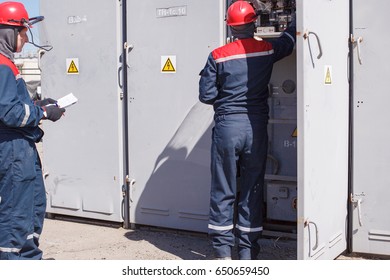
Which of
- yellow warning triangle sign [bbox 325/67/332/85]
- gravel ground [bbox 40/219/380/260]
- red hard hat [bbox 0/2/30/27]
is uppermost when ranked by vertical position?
red hard hat [bbox 0/2/30/27]

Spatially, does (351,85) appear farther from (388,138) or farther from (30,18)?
(30,18)

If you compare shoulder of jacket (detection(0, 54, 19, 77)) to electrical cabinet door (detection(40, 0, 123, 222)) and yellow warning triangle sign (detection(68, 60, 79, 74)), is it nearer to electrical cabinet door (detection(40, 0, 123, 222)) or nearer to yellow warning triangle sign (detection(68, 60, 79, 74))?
electrical cabinet door (detection(40, 0, 123, 222))

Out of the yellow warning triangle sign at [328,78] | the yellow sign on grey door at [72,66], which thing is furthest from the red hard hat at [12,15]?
the yellow warning triangle sign at [328,78]

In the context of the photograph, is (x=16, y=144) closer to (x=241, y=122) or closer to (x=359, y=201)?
(x=241, y=122)

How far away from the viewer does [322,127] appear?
4.22m

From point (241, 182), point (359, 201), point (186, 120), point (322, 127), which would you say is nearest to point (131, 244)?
point (186, 120)

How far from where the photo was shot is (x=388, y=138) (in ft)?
15.0

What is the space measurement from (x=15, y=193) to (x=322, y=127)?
2161 millimetres

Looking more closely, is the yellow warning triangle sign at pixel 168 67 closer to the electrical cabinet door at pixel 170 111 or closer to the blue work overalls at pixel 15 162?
the electrical cabinet door at pixel 170 111

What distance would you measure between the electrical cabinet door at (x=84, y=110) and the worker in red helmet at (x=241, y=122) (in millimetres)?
1499

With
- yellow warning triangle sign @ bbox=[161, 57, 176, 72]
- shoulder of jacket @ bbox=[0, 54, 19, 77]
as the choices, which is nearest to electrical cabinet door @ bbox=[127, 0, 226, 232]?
yellow warning triangle sign @ bbox=[161, 57, 176, 72]

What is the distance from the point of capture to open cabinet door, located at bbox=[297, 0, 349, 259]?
3.94m

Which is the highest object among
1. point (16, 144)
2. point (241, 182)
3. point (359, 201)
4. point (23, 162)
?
point (16, 144)

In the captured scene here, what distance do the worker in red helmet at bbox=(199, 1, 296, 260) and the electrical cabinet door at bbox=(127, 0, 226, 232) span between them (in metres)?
0.61
